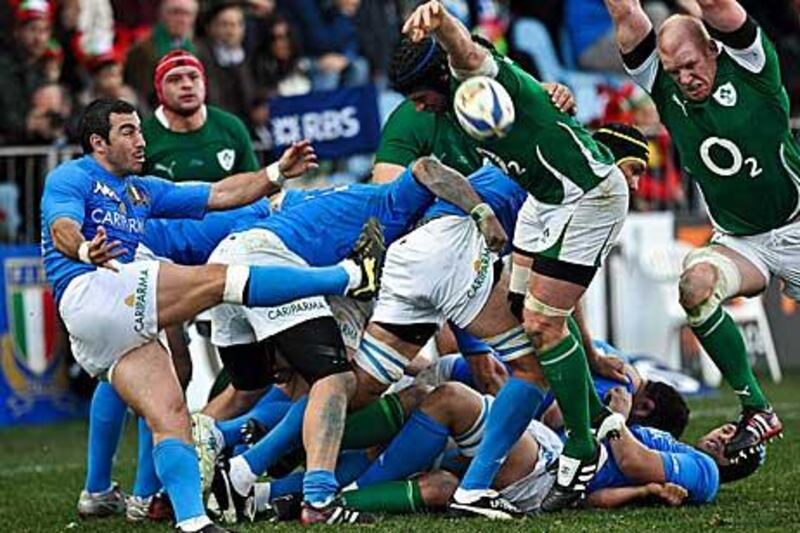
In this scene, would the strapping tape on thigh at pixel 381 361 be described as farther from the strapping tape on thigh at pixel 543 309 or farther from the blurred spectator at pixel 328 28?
the blurred spectator at pixel 328 28

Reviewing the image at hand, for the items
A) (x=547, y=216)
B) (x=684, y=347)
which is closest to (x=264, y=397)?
(x=547, y=216)

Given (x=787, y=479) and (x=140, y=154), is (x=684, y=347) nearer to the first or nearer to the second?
(x=787, y=479)

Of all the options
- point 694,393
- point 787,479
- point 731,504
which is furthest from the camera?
point 694,393

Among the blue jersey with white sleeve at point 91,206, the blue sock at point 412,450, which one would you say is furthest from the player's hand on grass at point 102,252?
the blue sock at point 412,450

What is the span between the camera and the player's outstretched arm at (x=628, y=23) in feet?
32.0

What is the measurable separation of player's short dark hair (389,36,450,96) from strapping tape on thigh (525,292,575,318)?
104cm

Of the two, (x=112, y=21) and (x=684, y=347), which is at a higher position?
(x=112, y=21)

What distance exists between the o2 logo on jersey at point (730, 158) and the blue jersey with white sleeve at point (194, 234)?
2.40m

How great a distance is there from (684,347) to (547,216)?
7.92 metres

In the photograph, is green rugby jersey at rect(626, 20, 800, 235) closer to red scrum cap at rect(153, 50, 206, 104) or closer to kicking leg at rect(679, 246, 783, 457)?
kicking leg at rect(679, 246, 783, 457)

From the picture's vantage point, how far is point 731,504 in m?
9.45

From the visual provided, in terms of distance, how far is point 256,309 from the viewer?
9422mm

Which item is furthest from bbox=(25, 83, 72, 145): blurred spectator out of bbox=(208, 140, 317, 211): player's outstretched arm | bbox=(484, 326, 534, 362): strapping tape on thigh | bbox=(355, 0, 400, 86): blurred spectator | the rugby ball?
the rugby ball

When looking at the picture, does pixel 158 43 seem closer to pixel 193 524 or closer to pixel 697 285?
pixel 697 285
